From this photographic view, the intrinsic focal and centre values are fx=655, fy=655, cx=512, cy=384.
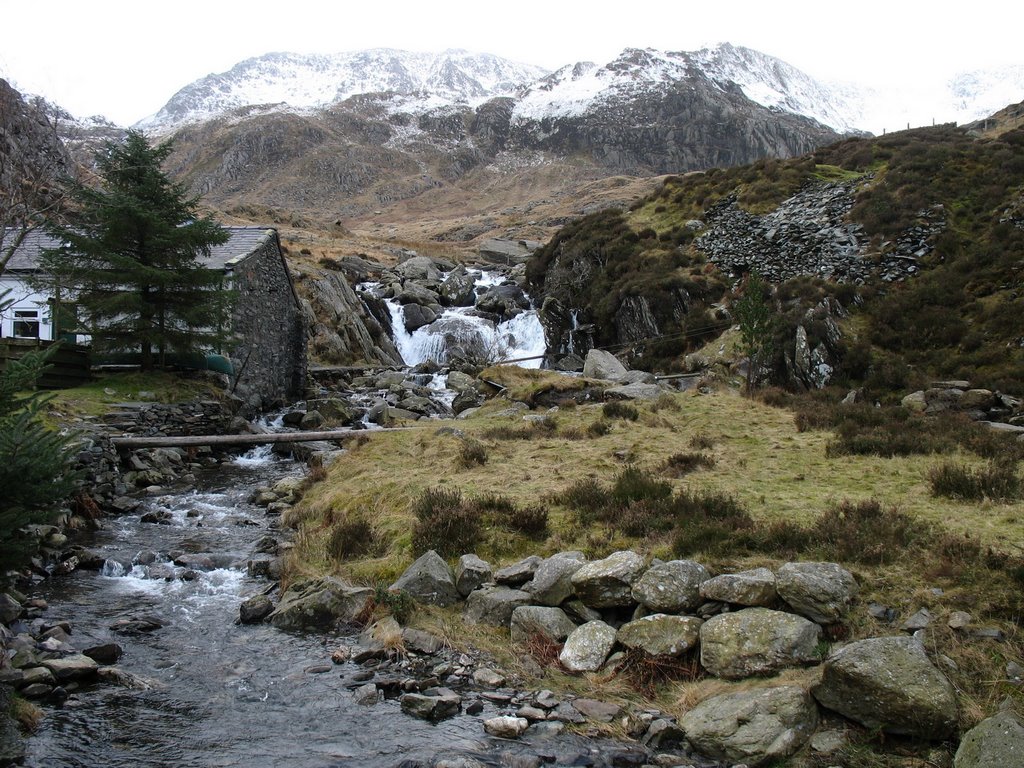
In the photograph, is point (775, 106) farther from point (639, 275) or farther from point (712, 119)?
point (639, 275)

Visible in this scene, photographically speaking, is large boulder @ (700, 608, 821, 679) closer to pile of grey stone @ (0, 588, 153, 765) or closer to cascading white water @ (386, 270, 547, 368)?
pile of grey stone @ (0, 588, 153, 765)

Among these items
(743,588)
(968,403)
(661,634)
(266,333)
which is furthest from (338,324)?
(743,588)

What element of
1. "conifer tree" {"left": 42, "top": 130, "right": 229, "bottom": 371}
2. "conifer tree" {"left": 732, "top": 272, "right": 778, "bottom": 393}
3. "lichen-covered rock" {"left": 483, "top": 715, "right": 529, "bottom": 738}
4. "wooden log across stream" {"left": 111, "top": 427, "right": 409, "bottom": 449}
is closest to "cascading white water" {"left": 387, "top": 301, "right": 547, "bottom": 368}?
"conifer tree" {"left": 732, "top": 272, "right": 778, "bottom": 393}

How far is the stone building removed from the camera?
23.9 meters

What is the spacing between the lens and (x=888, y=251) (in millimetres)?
28547

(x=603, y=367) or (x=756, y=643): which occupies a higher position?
(x=603, y=367)

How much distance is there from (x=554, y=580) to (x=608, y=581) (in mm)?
752

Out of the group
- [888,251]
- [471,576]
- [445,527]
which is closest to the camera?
[471,576]

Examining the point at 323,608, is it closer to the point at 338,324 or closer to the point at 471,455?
the point at 471,455

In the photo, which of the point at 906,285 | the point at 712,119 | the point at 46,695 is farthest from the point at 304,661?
the point at 712,119

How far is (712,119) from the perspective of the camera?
485ft

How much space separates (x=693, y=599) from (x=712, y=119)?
523 feet

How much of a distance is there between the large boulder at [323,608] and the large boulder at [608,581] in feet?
9.76

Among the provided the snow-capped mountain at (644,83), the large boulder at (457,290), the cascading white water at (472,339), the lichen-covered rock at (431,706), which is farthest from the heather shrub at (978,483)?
the snow-capped mountain at (644,83)
